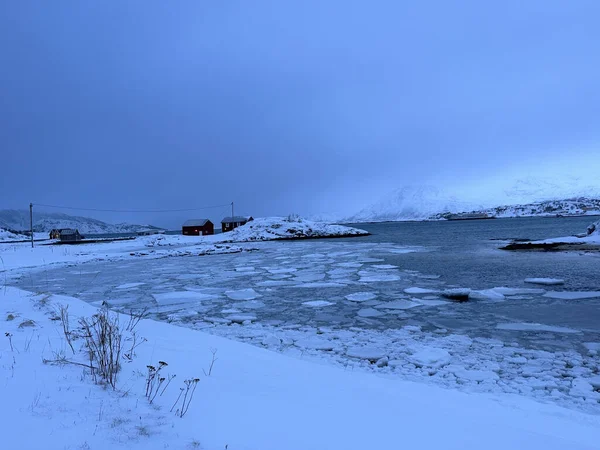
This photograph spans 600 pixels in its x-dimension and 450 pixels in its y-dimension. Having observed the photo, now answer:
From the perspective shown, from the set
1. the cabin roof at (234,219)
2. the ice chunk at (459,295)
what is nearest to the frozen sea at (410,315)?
the ice chunk at (459,295)

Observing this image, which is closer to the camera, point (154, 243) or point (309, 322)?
point (309, 322)

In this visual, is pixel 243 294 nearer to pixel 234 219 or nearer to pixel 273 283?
pixel 273 283

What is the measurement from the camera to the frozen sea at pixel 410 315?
3980 mm

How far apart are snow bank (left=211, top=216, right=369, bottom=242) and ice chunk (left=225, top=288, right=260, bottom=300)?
3453 cm

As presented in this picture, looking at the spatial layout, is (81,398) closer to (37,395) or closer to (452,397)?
(37,395)

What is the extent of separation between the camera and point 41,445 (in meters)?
1.87

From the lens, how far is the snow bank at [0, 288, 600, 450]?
2096 millimetres

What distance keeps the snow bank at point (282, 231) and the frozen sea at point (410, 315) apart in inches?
1266

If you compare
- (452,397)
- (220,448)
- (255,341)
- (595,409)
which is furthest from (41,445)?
(595,409)

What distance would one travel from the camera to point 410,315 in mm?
6621

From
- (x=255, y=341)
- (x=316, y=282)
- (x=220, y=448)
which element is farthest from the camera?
(x=316, y=282)

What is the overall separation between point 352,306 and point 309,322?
1.55m

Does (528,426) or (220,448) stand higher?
(220,448)

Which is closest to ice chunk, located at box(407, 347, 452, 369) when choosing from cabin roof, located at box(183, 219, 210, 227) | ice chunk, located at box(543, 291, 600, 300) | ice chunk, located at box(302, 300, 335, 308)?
ice chunk, located at box(302, 300, 335, 308)
